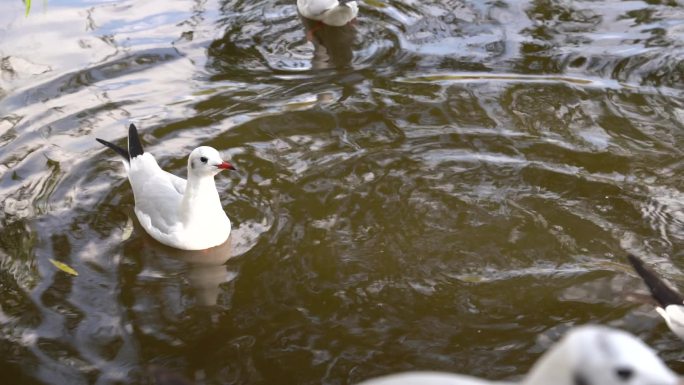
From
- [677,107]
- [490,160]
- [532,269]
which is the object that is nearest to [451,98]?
[490,160]

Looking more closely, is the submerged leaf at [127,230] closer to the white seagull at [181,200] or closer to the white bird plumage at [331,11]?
the white seagull at [181,200]

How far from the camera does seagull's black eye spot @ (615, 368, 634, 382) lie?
8.28 ft

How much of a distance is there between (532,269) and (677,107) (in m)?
2.27

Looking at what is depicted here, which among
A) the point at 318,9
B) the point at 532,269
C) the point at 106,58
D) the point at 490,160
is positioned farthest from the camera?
the point at 318,9

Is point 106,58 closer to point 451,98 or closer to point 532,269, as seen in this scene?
point 451,98

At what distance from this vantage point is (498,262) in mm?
4980

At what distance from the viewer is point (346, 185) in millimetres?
5664

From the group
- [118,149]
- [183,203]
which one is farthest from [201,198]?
[118,149]

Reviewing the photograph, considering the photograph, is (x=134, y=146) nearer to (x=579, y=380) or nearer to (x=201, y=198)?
(x=201, y=198)

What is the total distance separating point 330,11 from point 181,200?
10.8 feet

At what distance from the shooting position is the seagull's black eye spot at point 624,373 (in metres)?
2.52

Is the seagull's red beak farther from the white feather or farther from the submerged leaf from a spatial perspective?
the submerged leaf

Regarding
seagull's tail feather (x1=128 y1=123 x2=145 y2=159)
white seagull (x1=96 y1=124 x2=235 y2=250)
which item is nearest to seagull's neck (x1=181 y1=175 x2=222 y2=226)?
white seagull (x1=96 y1=124 x2=235 y2=250)

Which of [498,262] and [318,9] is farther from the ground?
[318,9]
